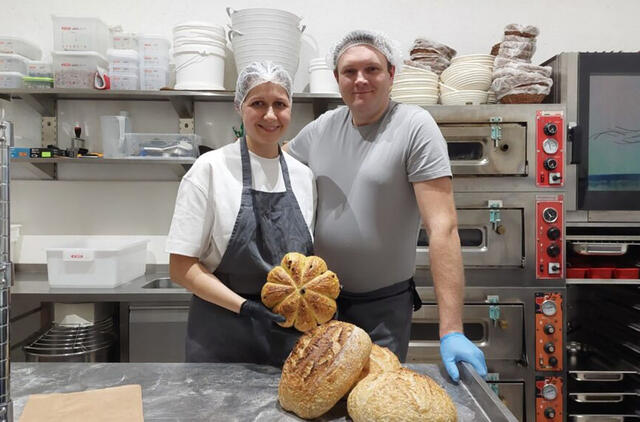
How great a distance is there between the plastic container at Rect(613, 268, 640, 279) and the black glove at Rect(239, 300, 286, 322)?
7.47 feet

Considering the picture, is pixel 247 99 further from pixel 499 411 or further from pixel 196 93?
pixel 196 93

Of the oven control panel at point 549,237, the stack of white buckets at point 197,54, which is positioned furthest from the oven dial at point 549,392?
the stack of white buckets at point 197,54

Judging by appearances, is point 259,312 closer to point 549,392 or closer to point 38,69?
point 549,392

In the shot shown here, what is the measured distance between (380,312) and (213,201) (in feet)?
2.41

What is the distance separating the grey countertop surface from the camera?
1.00 m

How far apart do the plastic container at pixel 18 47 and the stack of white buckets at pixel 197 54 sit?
1010mm

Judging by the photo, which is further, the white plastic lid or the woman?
the white plastic lid

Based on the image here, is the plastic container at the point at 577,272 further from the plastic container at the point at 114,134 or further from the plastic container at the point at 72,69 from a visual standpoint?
the plastic container at the point at 72,69

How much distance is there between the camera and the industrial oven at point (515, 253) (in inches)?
101

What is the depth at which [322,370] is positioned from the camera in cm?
97

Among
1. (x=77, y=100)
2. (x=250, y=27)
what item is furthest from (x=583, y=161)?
(x=77, y=100)

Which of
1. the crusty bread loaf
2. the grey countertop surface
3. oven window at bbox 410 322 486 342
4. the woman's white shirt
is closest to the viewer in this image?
the crusty bread loaf

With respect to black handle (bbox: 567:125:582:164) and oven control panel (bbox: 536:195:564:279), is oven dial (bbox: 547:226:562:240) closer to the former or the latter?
oven control panel (bbox: 536:195:564:279)

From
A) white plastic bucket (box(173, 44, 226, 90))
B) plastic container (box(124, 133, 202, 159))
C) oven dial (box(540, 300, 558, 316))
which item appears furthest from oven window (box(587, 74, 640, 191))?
plastic container (box(124, 133, 202, 159))
